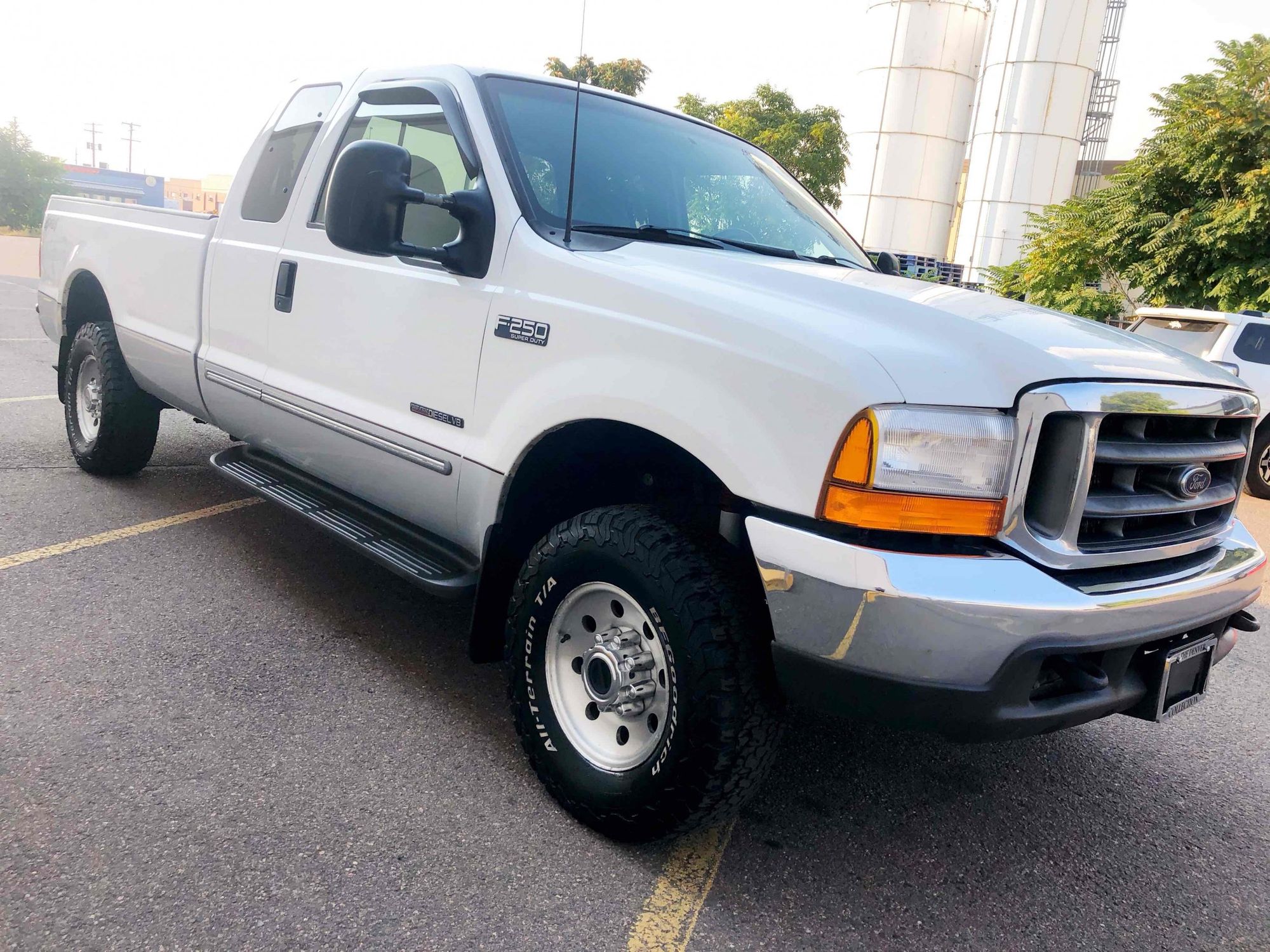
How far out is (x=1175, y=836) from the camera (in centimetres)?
284

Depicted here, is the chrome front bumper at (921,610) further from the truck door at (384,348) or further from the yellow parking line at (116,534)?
the yellow parking line at (116,534)

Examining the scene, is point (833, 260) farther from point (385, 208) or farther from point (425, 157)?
point (385, 208)

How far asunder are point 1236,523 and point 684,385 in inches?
67.7

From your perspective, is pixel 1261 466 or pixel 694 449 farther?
pixel 1261 466

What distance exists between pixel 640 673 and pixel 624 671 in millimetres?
40

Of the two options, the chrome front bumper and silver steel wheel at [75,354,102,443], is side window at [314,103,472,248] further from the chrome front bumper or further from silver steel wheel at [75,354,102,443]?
silver steel wheel at [75,354,102,443]

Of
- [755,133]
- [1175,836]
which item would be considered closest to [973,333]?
[1175,836]

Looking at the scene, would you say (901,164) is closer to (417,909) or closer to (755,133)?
(755,133)

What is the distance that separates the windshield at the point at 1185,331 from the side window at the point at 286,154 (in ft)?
26.0

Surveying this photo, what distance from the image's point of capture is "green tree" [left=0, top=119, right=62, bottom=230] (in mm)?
69625

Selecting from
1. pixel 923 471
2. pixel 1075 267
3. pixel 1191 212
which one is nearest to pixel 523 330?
pixel 923 471

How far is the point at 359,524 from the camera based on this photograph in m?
3.36

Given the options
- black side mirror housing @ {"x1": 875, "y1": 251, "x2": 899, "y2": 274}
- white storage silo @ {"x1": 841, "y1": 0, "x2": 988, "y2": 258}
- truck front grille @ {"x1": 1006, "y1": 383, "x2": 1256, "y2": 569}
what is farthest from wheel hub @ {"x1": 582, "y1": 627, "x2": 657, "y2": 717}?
white storage silo @ {"x1": 841, "y1": 0, "x2": 988, "y2": 258}

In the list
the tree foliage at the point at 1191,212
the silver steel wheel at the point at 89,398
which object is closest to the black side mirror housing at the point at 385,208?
the silver steel wheel at the point at 89,398
